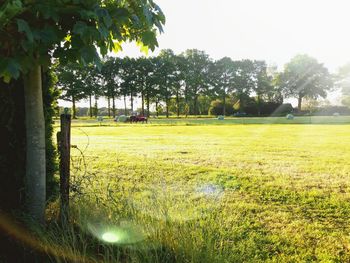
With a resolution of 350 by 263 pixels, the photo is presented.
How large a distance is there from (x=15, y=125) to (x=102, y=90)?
78125 millimetres

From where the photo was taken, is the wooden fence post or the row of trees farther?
the row of trees

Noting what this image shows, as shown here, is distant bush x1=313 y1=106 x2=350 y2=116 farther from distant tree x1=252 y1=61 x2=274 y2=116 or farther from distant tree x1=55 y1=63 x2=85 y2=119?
distant tree x1=55 y1=63 x2=85 y2=119

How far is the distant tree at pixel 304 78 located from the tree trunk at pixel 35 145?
3365 inches

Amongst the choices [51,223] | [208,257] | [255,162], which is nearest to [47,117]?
[51,223]

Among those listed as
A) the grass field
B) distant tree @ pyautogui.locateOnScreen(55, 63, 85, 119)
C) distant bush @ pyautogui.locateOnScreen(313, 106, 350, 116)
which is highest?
distant tree @ pyautogui.locateOnScreen(55, 63, 85, 119)

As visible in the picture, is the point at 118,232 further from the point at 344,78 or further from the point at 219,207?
the point at 344,78

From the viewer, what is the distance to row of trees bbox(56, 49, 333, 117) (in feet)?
262

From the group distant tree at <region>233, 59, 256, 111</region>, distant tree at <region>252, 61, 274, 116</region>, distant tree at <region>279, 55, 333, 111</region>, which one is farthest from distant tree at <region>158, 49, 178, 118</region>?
distant tree at <region>279, 55, 333, 111</region>

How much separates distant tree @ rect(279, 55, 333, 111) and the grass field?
75880 millimetres

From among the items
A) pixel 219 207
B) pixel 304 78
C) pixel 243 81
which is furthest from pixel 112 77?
pixel 219 207

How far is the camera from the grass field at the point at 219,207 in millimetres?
3217

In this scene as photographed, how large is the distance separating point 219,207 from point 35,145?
9.00 feet

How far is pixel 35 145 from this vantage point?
3744 mm

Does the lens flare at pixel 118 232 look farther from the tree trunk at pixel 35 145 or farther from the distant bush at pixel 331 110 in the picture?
the distant bush at pixel 331 110
